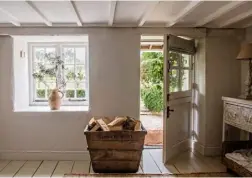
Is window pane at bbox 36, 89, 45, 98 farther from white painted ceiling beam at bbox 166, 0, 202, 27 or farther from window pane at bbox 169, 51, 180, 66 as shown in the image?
white painted ceiling beam at bbox 166, 0, 202, 27

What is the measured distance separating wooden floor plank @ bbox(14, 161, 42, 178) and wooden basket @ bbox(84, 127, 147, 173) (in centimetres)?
83

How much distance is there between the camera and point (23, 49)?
16.0 ft

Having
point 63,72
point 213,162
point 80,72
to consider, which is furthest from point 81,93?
point 213,162

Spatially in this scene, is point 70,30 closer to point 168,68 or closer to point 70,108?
point 70,108

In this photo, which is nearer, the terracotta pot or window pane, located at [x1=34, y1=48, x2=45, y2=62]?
the terracotta pot

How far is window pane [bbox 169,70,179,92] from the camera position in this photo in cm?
457

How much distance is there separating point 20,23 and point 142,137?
234 cm

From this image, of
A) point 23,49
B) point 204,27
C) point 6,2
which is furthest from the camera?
→ point 23,49

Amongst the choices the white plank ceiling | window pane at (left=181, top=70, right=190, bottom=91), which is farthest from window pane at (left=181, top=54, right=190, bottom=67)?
the white plank ceiling

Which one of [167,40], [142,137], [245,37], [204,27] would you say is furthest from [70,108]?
[245,37]

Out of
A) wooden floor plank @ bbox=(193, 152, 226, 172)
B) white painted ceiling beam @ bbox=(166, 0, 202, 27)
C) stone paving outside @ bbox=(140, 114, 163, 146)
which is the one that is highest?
white painted ceiling beam @ bbox=(166, 0, 202, 27)

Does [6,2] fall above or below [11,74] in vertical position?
above

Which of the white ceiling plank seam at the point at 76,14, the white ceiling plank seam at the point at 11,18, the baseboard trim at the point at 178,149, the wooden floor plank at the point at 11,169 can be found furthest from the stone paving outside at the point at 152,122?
the white ceiling plank seam at the point at 11,18

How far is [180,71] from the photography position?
Result: 15.8ft
